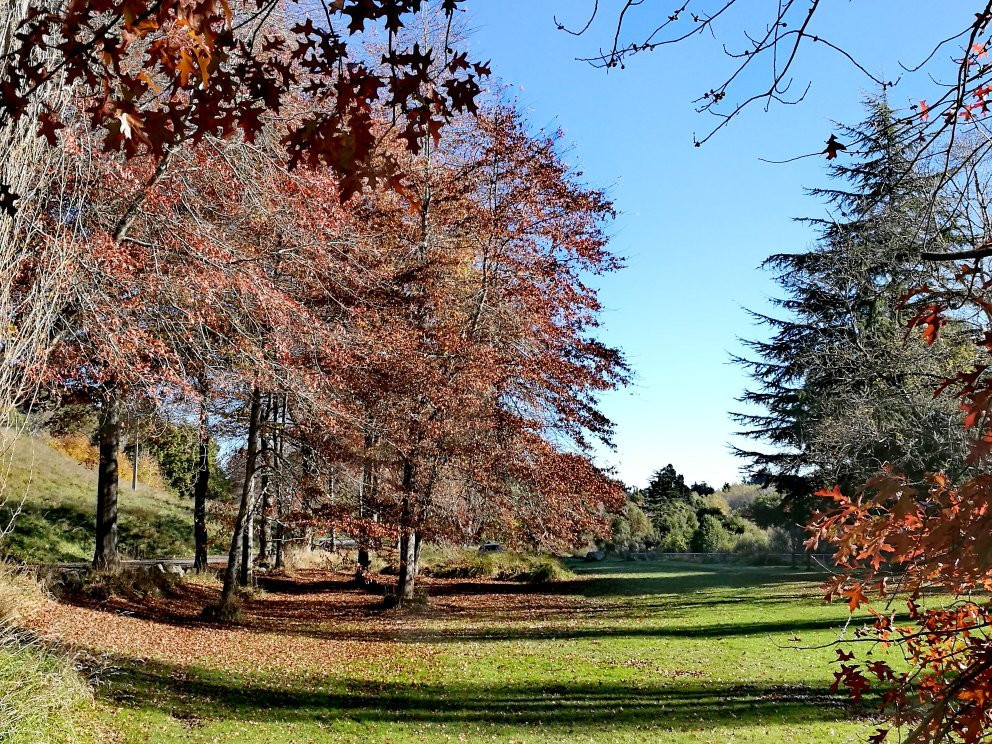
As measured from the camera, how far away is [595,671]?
31.4ft

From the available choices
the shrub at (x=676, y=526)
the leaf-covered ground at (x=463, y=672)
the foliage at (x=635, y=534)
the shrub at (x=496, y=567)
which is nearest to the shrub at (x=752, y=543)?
the shrub at (x=676, y=526)

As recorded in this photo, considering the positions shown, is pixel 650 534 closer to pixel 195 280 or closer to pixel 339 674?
pixel 339 674

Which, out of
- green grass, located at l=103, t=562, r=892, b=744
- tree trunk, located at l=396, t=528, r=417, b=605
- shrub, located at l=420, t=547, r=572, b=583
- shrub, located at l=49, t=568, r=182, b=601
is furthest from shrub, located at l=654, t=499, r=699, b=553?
shrub, located at l=49, t=568, r=182, b=601

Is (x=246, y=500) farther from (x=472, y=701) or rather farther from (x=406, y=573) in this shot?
(x=472, y=701)

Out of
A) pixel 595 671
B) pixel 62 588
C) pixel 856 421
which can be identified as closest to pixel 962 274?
pixel 595 671

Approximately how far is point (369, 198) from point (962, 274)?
48.5 feet

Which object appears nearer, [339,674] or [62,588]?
[339,674]

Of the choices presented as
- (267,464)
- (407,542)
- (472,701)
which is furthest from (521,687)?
(267,464)

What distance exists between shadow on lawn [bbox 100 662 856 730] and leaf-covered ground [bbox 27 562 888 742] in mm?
30

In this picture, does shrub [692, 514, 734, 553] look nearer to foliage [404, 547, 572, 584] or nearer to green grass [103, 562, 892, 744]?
foliage [404, 547, 572, 584]

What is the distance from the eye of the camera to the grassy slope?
2014cm

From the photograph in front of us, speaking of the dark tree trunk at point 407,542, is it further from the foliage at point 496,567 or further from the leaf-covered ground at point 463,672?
the foliage at point 496,567

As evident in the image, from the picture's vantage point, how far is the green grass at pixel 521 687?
7.03 metres

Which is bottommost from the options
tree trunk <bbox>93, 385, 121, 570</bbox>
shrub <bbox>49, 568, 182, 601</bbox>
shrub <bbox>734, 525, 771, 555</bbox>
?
shrub <bbox>49, 568, 182, 601</bbox>
